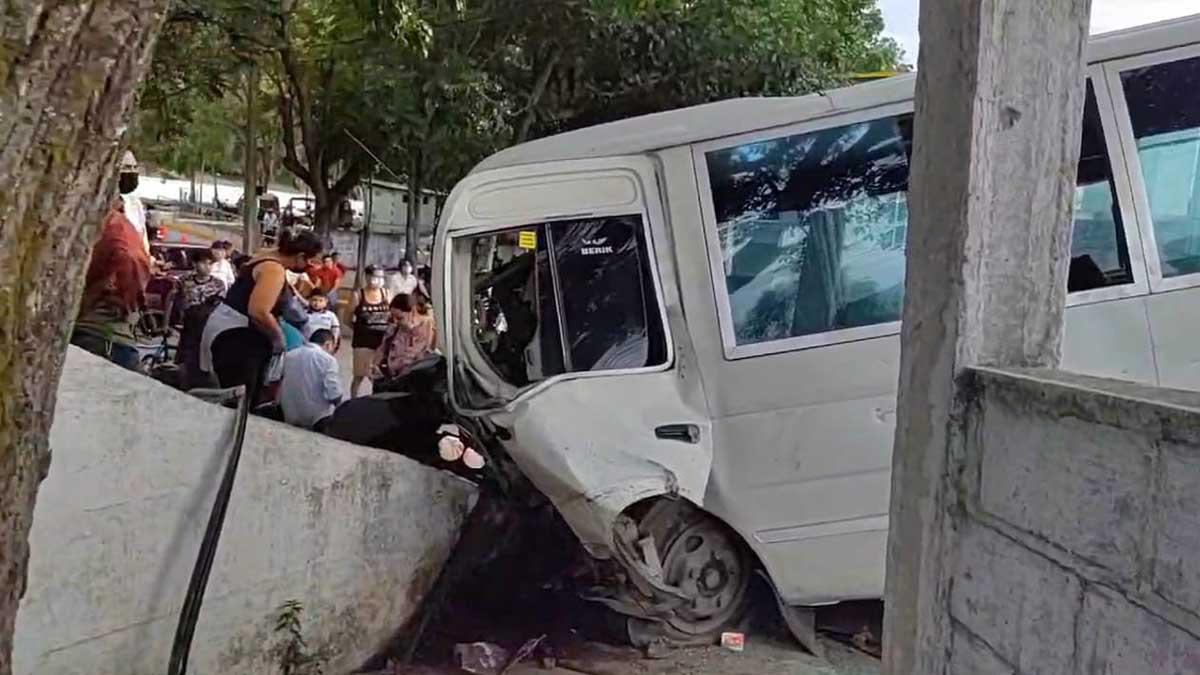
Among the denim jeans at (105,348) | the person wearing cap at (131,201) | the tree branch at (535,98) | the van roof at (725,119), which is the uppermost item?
the tree branch at (535,98)

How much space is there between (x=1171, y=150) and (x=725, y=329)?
2120mm

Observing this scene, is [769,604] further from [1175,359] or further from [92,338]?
[92,338]

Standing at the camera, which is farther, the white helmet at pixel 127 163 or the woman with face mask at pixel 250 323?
the woman with face mask at pixel 250 323

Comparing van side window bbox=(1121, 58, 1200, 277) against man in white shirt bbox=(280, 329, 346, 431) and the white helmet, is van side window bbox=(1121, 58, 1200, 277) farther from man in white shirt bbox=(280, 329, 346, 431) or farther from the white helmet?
man in white shirt bbox=(280, 329, 346, 431)

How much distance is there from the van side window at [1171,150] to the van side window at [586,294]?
2263 mm

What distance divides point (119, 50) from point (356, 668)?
12.8 feet

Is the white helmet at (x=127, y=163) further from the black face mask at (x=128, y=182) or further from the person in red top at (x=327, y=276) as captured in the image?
the person in red top at (x=327, y=276)

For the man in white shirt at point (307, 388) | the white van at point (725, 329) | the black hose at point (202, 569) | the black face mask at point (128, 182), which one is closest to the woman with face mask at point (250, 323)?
the man in white shirt at point (307, 388)

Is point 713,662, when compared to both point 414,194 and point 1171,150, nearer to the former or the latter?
point 1171,150

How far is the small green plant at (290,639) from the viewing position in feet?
16.4

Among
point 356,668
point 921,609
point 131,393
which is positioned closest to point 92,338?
point 131,393

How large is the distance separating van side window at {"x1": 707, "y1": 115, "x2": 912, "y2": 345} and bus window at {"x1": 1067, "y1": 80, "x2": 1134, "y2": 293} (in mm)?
766

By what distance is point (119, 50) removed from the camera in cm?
205

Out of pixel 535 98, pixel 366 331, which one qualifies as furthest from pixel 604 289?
pixel 535 98
